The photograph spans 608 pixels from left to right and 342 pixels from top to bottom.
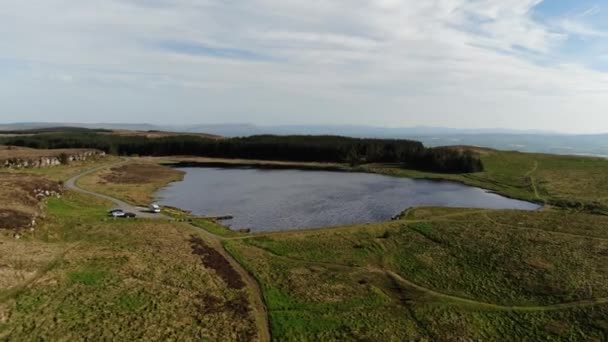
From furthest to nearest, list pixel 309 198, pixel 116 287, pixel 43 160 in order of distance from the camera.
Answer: pixel 43 160 → pixel 309 198 → pixel 116 287

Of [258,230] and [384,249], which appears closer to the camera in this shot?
[384,249]

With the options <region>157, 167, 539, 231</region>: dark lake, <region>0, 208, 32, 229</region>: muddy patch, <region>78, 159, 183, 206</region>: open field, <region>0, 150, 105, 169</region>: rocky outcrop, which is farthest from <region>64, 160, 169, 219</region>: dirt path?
<region>0, 208, 32, 229</region>: muddy patch

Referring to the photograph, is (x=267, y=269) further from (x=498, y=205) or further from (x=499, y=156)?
(x=499, y=156)

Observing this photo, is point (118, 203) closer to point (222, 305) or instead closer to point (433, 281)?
point (222, 305)

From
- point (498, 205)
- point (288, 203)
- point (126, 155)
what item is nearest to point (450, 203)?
point (498, 205)

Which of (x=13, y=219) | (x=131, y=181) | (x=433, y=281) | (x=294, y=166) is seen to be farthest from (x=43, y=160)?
(x=433, y=281)

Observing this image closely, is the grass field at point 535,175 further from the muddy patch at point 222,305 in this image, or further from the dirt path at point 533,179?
the muddy patch at point 222,305
